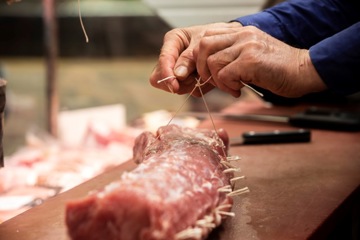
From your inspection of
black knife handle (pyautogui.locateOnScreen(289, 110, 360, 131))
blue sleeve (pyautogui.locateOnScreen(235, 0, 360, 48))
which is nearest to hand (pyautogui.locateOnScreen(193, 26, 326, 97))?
blue sleeve (pyautogui.locateOnScreen(235, 0, 360, 48))

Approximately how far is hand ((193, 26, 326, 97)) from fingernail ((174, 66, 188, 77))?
7cm

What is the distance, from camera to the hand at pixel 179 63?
2058 mm

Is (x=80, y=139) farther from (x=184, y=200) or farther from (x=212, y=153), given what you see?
(x=184, y=200)

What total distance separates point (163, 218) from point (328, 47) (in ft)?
3.27

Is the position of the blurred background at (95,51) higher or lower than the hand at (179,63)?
lower

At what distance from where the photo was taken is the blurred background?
355 centimetres

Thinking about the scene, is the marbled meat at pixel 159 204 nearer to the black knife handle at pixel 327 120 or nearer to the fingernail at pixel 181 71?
the fingernail at pixel 181 71

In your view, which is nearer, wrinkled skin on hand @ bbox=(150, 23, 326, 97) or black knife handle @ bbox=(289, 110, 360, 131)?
wrinkled skin on hand @ bbox=(150, 23, 326, 97)

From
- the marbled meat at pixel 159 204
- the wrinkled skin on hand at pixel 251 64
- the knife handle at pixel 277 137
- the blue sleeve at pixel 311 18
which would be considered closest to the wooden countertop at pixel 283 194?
the knife handle at pixel 277 137

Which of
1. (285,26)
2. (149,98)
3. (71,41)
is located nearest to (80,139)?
(285,26)

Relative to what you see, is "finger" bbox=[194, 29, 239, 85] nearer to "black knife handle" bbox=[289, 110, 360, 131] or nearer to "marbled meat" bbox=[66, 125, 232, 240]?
"marbled meat" bbox=[66, 125, 232, 240]

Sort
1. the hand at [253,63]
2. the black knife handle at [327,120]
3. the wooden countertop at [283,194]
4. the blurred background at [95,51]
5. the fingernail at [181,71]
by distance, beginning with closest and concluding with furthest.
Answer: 1. the wooden countertop at [283,194]
2. the hand at [253,63]
3. the fingernail at [181,71]
4. the black knife handle at [327,120]
5. the blurred background at [95,51]

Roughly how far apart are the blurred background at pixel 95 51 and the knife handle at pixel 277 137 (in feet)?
3.57

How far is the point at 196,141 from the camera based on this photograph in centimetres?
193
